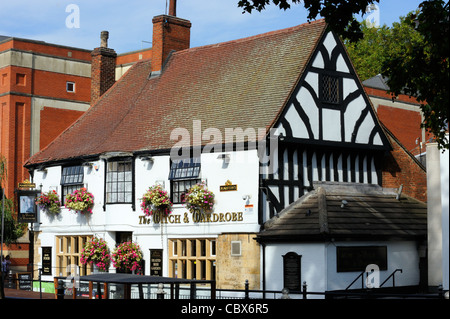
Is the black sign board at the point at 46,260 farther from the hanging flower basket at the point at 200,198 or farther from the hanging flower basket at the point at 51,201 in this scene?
the hanging flower basket at the point at 200,198

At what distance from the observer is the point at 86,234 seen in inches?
1264

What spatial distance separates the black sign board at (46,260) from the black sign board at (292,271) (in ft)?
39.2

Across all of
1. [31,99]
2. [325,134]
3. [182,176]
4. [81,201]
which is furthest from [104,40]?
[325,134]

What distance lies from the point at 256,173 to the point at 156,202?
428 centimetres

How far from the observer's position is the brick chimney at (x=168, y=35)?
33969 mm

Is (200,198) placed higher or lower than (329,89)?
lower

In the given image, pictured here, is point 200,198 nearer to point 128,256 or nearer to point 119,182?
point 128,256

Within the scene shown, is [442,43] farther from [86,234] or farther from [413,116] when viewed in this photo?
[413,116]

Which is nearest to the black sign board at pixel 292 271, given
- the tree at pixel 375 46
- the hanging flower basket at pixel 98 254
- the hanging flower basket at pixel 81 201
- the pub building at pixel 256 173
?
the pub building at pixel 256 173

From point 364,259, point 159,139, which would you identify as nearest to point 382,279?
point 364,259

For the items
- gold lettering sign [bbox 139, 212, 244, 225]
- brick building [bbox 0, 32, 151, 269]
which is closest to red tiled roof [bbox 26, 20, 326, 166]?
gold lettering sign [bbox 139, 212, 244, 225]

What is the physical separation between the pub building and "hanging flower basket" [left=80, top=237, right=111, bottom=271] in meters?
0.42

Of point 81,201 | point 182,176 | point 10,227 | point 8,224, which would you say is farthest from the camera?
point 10,227

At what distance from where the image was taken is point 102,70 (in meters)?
37.5
